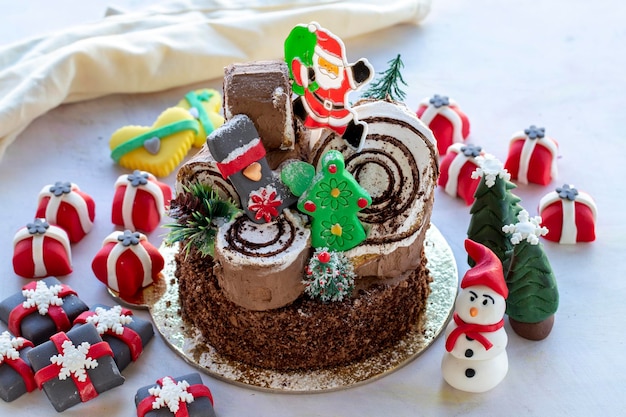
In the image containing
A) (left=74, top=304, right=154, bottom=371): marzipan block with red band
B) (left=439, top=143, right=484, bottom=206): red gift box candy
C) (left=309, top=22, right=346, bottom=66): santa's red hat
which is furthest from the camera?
(left=439, top=143, right=484, bottom=206): red gift box candy

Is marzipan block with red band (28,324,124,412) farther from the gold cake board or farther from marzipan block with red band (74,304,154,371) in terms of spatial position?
the gold cake board

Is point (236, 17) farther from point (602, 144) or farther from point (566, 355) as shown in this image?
point (566, 355)

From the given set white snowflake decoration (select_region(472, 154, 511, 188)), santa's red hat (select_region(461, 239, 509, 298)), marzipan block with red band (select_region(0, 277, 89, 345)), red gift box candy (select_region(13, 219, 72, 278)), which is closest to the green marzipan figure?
santa's red hat (select_region(461, 239, 509, 298))

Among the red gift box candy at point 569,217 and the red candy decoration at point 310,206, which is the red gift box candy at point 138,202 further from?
the red gift box candy at point 569,217

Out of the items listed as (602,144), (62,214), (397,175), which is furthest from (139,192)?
(602,144)

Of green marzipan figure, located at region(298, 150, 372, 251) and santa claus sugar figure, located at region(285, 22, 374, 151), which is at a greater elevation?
santa claus sugar figure, located at region(285, 22, 374, 151)

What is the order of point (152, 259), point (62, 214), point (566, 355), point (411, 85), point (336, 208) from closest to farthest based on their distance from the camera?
point (336, 208), point (566, 355), point (152, 259), point (62, 214), point (411, 85)

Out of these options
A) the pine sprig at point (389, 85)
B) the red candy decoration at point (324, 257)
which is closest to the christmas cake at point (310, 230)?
the red candy decoration at point (324, 257)

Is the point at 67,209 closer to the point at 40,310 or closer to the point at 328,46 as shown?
the point at 40,310
